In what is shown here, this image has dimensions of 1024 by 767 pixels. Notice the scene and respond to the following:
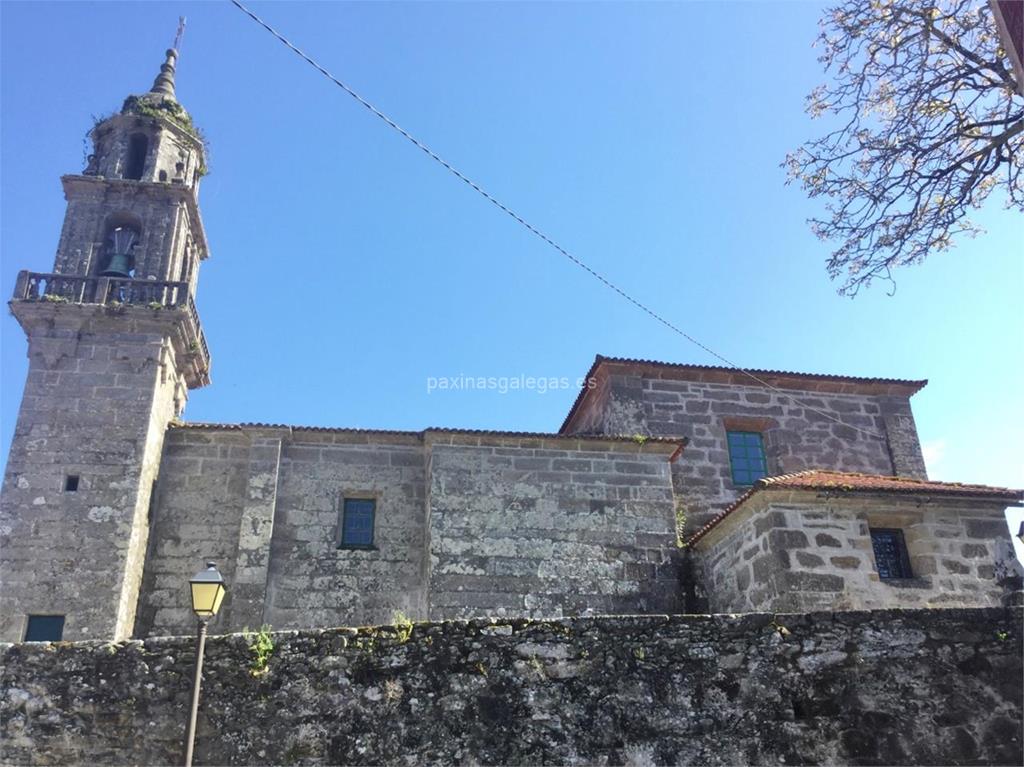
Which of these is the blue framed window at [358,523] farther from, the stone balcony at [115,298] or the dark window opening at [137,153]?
the dark window opening at [137,153]

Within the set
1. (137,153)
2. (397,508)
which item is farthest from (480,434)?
(137,153)

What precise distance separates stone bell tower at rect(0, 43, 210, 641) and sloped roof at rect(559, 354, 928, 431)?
7.80m

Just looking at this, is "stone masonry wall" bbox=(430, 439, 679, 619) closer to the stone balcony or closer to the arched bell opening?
the stone balcony

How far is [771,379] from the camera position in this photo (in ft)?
53.2

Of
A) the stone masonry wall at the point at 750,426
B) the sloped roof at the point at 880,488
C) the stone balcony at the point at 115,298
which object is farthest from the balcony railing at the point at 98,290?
the sloped roof at the point at 880,488

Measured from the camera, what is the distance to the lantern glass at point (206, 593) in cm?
632

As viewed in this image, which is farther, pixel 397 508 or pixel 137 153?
pixel 137 153

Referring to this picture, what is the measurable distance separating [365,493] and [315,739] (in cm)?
870

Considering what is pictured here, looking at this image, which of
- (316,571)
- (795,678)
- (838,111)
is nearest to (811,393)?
(838,111)

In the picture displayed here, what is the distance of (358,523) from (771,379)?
837 centimetres

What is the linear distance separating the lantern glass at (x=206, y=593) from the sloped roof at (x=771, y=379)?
9951 millimetres

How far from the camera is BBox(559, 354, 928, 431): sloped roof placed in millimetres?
15625

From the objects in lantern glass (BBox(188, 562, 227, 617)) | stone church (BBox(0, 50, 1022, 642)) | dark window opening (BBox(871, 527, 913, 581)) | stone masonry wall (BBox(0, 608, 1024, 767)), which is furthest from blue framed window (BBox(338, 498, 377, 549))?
stone masonry wall (BBox(0, 608, 1024, 767))

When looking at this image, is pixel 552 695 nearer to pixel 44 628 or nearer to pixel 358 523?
pixel 358 523
